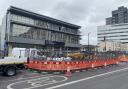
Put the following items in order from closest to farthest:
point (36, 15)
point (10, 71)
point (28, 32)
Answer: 1. point (10, 71)
2. point (28, 32)
3. point (36, 15)

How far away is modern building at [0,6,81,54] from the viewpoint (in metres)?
57.0

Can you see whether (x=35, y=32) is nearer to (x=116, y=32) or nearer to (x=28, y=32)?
(x=28, y=32)

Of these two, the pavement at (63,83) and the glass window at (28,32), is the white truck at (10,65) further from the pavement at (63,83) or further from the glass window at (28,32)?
the glass window at (28,32)

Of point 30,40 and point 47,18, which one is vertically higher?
point 47,18

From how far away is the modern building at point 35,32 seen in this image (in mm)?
56969

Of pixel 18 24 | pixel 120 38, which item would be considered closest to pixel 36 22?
pixel 18 24

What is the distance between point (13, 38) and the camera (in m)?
56.6

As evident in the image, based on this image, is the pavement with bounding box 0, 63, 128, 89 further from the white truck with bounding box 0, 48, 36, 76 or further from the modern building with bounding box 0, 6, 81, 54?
the modern building with bounding box 0, 6, 81, 54

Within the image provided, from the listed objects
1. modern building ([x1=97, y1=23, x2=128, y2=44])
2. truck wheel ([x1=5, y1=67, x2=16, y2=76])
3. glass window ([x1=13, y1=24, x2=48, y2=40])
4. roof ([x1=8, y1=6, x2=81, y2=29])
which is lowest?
truck wheel ([x1=5, y1=67, x2=16, y2=76])

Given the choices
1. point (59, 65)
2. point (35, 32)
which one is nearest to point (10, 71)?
point (59, 65)

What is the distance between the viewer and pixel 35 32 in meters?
65.4

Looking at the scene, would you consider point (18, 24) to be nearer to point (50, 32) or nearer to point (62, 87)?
point (50, 32)

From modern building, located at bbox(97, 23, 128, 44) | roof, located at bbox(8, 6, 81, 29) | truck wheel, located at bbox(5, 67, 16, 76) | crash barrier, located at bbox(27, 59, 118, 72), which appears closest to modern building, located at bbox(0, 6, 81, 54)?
roof, located at bbox(8, 6, 81, 29)

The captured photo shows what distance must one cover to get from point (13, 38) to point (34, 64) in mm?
35658
